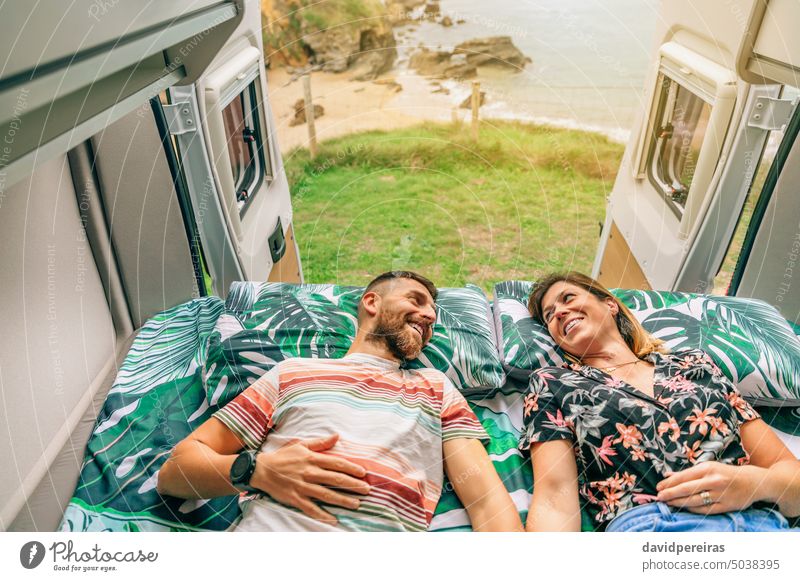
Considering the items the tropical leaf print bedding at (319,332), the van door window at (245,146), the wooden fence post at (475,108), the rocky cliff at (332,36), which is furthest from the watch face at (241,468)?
the rocky cliff at (332,36)

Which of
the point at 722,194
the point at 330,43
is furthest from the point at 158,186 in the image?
the point at 722,194

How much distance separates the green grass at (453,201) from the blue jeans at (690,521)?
117 cm

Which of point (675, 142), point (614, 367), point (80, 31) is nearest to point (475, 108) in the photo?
point (675, 142)

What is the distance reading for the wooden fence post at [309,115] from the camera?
84.4 inches

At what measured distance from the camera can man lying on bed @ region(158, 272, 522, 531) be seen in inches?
35.5

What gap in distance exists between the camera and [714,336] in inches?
53.2

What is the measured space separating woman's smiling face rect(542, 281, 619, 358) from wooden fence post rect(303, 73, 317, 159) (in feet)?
4.02

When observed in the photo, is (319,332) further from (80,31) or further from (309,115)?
(309,115)

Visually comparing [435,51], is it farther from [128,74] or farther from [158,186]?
[128,74]

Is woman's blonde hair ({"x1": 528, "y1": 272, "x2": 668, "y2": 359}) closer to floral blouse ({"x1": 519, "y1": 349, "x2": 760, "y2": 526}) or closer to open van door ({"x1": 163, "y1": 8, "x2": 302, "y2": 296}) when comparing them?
floral blouse ({"x1": 519, "y1": 349, "x2": 760, "y2": 526})

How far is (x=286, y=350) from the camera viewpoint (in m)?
1.33

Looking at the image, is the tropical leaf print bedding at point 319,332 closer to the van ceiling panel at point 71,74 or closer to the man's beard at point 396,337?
the man's beard at point 396,337

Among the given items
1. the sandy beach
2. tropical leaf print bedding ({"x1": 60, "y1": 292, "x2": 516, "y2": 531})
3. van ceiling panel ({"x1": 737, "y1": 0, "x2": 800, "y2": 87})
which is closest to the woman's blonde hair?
tropical leaf print bedding ({"x1": 60, "y1": 292, "x2": 516, "y2": 531})

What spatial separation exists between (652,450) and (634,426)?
5 cm
